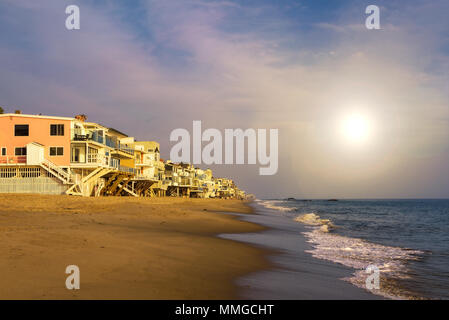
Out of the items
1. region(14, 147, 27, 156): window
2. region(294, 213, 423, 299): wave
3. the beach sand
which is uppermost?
region(14, 147, 27, 156): window

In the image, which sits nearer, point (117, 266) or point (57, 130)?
point (117, 266)

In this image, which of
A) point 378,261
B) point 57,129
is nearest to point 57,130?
point 57,129

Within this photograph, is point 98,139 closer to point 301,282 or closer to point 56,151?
point 56,151

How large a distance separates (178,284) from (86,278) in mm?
1928

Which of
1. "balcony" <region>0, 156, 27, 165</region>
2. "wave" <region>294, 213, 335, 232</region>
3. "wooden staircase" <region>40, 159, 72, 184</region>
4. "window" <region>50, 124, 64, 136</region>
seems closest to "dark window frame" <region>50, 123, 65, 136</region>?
"window" <region>50, 124, 64, 136</region>

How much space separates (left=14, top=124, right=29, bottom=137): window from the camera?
4375 cm

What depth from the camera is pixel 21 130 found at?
144ft

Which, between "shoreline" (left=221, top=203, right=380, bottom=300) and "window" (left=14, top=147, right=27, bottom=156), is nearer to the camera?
"shoreline" (left=221, top=203, right=380, bottom=300)

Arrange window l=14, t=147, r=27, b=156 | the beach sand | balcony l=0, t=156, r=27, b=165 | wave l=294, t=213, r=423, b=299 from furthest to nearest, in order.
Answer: window l=14, t=147, r=27, b=156
balcony l=0, t=156, r=27, b=165
wave l=294, t=213, r=423, b=299
the beach sand

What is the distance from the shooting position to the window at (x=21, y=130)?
43.8 m

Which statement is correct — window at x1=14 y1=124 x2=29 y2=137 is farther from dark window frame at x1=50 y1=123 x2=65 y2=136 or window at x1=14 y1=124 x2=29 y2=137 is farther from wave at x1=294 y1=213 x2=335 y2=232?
wave at x1=294 y1=213 x2=335 y2=232

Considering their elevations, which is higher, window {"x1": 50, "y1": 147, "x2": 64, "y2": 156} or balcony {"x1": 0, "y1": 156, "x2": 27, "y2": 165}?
window {"x1": 50, "y1": 147, "x2": 64, "y2": 156}

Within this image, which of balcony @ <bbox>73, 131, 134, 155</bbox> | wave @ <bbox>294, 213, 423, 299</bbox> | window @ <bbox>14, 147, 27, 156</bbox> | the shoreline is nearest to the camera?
the shoreline
